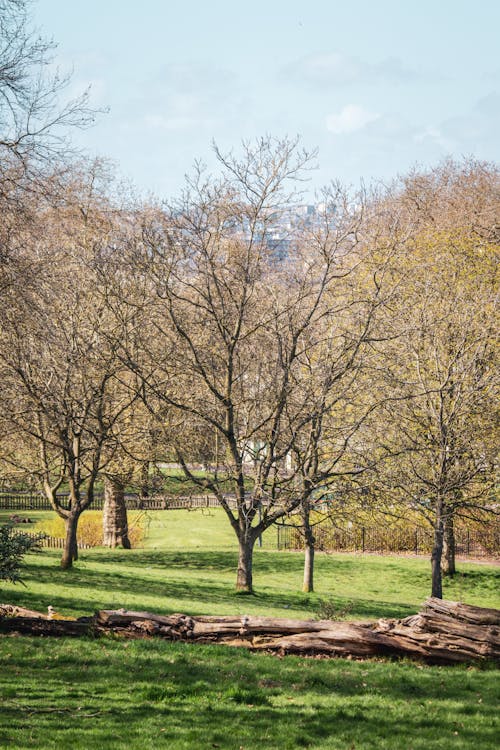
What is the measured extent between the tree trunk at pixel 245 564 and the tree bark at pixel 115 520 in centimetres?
980

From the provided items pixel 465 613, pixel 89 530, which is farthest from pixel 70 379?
pixel 89 530

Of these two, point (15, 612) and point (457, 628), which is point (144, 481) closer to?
point (15, 612)

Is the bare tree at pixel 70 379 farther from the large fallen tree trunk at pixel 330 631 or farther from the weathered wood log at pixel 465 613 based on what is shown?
the weathered wood log at pixel 465 613

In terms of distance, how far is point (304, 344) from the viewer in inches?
766

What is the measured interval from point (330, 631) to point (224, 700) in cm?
303

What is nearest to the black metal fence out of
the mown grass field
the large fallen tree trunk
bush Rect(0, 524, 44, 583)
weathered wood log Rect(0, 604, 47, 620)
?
the mown grass field

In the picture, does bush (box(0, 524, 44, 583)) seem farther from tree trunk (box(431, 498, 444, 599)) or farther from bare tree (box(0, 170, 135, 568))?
tree trunk (box(431, 498, 444, 599))

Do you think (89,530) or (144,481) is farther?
(89,530)

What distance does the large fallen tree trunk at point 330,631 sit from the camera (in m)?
11.0

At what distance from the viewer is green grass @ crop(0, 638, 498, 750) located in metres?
7.36

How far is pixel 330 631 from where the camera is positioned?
11250mm

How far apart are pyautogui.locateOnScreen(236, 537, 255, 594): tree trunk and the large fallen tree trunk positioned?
735 cm

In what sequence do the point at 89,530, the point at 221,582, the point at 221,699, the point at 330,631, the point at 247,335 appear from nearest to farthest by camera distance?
the point at 221,699 < the point at 330,631 < the point at 247,335 < the point at 221,582 < the point at 89,530

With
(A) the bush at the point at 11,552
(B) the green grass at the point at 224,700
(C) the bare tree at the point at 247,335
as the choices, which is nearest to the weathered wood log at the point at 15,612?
(A) the bush at the point at 11,552
